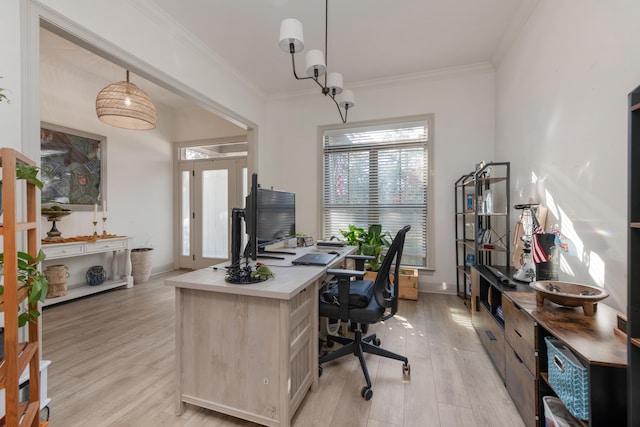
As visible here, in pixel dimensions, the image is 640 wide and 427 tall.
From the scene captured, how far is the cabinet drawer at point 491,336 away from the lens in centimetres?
184

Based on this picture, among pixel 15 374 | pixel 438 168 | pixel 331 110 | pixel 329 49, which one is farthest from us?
pixel 331 110

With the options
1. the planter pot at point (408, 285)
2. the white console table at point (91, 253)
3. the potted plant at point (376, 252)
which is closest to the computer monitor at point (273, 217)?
the potted plant at point (376, 252)

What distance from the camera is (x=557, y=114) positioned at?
2.04 metres

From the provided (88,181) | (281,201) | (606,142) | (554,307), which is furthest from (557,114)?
(88,181)

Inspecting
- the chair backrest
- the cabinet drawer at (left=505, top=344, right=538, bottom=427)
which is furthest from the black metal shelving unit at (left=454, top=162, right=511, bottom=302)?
the chair backrest

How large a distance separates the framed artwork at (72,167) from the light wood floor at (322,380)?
1593 millimetres

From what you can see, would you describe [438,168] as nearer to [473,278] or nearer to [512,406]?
[473,278]

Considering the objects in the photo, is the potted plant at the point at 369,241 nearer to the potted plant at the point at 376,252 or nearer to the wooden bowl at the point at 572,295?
the potted plant at the point at 376,252

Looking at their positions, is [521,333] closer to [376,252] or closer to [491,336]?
[491,336]

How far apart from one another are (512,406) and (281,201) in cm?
206

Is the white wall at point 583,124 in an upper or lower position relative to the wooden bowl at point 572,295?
upper

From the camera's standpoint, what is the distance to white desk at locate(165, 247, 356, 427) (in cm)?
136

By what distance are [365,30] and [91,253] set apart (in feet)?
14.1

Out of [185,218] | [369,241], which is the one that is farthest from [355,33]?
[185,218]
